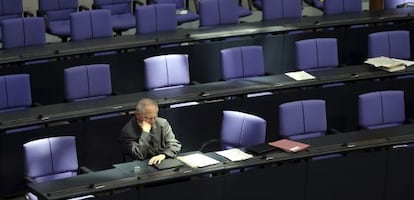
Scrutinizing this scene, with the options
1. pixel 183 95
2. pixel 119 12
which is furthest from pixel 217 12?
pixel 183 95

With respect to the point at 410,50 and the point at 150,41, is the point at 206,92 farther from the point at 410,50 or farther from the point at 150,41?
the point at 410,50

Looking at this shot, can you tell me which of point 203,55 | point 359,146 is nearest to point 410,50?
point 203,55

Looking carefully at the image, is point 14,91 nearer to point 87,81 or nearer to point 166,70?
point 87,81

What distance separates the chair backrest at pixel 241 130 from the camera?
9.08 meters

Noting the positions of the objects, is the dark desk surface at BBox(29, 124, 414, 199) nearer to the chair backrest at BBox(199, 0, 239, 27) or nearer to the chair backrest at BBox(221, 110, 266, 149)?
the chair backrest at BBox(221, 110, 266, 149)

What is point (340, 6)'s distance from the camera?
13.0 m

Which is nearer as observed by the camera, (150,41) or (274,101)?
(274,101)

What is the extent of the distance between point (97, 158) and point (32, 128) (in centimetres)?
69

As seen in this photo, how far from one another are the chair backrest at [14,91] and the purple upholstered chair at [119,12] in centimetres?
302

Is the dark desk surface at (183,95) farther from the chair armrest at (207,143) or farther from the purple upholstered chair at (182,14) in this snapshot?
the purple upholstered chair at (182,14)

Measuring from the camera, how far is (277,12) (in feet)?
41.9

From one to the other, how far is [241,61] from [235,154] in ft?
7.81

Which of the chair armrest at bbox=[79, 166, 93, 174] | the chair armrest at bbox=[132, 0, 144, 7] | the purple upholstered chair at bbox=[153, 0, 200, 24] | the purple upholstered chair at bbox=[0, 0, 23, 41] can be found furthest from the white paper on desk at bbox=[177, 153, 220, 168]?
the chair armrest at bbox=[132, 0, 144, 7]

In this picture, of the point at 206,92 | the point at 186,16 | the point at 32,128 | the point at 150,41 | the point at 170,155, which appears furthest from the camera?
the point at 186,16
